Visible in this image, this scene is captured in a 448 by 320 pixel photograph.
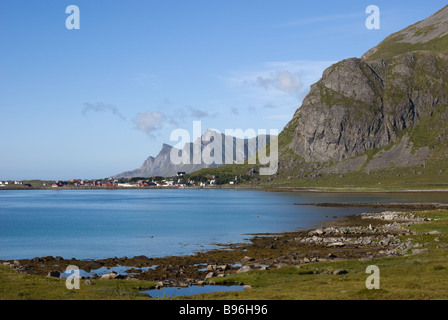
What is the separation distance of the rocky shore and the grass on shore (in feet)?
10.6

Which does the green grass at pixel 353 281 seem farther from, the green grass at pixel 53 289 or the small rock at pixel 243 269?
the green grass at pixel 53 289

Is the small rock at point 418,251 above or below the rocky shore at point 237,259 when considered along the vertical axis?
above

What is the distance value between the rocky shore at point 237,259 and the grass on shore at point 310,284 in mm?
3217

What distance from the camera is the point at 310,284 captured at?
145ft

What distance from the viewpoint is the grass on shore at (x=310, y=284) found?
3791 centimetres

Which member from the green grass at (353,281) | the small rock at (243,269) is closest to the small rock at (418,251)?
the green grass at (353,281)

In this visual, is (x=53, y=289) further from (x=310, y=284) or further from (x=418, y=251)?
(x=418, y=251)

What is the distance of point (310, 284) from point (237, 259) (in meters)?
25.5

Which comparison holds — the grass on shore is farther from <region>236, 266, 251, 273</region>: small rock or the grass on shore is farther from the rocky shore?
the rocky shore

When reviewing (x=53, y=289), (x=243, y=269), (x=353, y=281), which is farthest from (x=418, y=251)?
(x=53, y=289)
